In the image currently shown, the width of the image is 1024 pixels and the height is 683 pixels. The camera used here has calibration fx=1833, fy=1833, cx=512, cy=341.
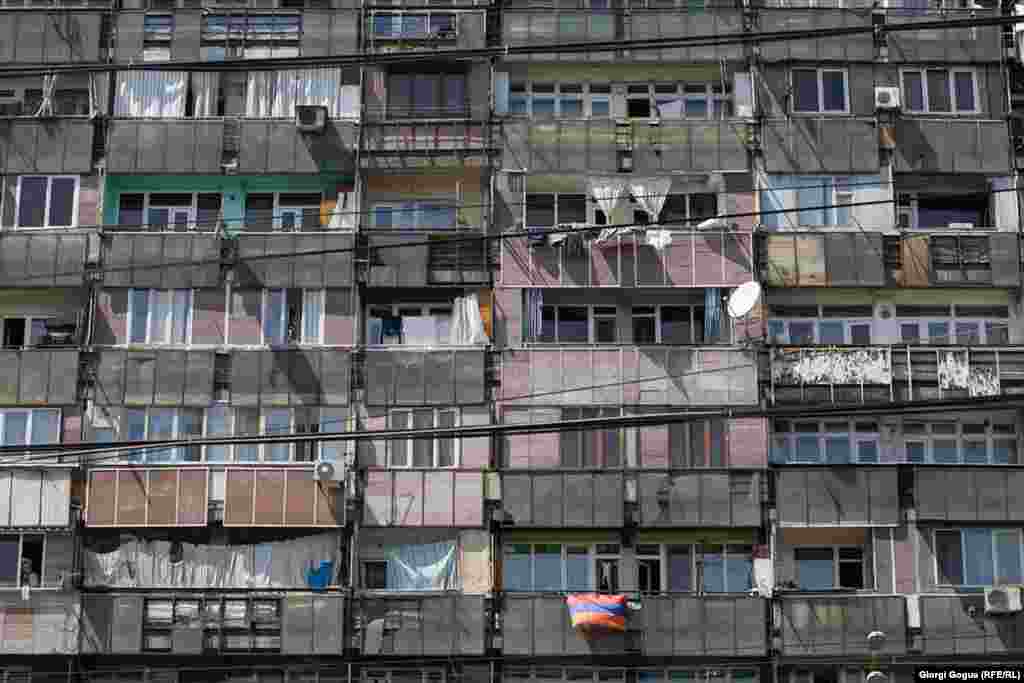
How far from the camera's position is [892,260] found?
129 ft

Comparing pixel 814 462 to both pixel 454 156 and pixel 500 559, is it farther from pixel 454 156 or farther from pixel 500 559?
pixel 454 156

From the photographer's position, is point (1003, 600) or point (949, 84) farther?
point (949, 84)

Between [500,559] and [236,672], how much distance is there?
228 inches

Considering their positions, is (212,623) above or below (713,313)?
below

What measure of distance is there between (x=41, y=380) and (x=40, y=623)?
511 centimetres

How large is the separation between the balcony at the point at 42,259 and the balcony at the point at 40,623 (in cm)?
669

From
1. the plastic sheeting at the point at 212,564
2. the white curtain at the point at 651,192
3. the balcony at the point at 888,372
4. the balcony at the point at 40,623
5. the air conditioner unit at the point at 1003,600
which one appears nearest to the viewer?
the air conditioner unit at the point at 1003,600

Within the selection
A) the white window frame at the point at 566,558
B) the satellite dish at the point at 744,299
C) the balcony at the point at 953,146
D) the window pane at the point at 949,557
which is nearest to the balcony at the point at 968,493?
the window pane at the point at 949,557

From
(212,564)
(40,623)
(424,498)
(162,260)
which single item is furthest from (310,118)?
(40,623)

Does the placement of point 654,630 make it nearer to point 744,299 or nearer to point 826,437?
point 826,437

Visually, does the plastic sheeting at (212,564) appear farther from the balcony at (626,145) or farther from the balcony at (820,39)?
the balcony at (820,39)

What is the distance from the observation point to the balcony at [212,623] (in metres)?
36.4

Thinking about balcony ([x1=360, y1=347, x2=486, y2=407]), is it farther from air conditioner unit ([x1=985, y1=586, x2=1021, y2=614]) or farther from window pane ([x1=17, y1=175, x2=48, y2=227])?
air conditioner unit ([x1=985, y1=586, x2=1021, y2=614])

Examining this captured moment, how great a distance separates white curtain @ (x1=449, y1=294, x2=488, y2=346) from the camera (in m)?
38.8
